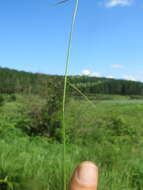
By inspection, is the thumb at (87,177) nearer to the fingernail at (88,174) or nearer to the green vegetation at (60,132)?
the fingernail at (88,174)

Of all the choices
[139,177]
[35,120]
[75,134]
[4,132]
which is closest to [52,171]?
[139,177]

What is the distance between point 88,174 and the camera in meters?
0.42

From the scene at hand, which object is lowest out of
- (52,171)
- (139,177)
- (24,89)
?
(139,177)

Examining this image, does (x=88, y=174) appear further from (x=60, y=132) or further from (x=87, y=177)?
(x=60, y=132)

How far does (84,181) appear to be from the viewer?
1.37 feet

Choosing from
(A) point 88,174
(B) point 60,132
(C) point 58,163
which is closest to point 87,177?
(A) point 88,174

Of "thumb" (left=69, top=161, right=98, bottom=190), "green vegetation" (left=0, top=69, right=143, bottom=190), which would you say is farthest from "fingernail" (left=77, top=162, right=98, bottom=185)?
"green vegetation" (left=0, top=69, right=143, bottom=190)

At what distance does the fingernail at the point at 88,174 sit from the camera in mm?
418

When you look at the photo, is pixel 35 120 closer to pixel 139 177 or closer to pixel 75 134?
pixel 75 134

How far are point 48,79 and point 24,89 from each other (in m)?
0.85

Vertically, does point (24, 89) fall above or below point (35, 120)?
above

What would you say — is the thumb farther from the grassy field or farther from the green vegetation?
the green vegetation

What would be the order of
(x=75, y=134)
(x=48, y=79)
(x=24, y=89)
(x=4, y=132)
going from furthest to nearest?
1. (x=24, y=89)
2. (x=48, y=79)
3. (x=75, y=134)
4. (x=4, y=132)

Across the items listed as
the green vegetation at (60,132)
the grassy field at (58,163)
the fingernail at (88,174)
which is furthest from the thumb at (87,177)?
the green vegetation at (60,132)
